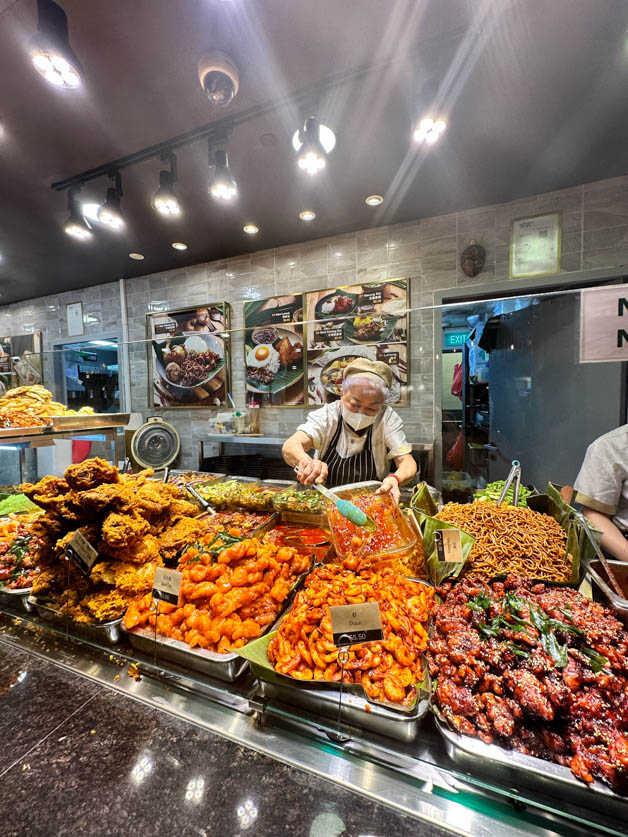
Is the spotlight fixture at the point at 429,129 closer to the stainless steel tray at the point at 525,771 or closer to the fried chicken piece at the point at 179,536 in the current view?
the fried chicken piece at the point at 179,536

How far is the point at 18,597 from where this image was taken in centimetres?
145

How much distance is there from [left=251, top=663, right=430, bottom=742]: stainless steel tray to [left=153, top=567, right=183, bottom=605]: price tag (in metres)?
0.33

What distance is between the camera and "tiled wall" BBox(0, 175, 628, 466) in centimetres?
257

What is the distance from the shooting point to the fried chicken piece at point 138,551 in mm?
1316

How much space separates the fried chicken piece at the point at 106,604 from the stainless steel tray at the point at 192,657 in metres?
0.09

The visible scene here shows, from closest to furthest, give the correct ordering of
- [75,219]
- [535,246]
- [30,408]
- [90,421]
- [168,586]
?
[168,586] < [30,408] < [90,421] < [75,219] < [535,246]

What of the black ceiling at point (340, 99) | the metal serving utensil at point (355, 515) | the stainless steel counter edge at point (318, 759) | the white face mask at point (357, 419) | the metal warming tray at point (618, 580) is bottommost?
the stainless steel counter edge at point (318, 759)

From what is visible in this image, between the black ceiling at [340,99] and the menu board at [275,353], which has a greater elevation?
the black ceiling at [340,99]

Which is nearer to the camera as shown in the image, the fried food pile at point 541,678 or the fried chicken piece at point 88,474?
the fried food pile at point 541,678

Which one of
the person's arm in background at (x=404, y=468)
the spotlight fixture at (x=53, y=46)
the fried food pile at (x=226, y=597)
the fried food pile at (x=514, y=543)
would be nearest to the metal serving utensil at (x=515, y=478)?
the fried food pile at (x=514, y=543)

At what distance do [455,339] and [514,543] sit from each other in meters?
1.10

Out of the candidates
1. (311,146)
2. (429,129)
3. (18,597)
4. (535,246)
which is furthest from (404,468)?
(535,246)

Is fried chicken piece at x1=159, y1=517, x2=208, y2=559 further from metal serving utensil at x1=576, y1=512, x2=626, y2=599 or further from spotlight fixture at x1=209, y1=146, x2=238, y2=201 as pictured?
spotlight fixture at x1=209, y1=146, x2=238, y2=201

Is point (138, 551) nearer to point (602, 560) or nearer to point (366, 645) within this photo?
point (366, 645)
